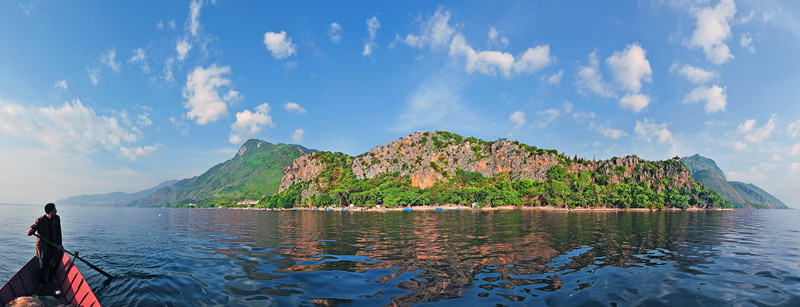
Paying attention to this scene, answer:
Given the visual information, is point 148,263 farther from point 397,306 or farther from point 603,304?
point 603,304

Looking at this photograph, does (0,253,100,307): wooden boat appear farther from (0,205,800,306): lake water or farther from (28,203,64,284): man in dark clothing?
(0,205,800,306): lake water

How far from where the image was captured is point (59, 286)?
13.6 m

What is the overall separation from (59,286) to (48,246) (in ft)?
6.08

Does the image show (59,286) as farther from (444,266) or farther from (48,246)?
(444,266)

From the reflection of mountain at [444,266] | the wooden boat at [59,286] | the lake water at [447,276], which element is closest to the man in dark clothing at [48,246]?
the wooden boat at [59,286]

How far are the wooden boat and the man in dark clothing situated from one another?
22cm

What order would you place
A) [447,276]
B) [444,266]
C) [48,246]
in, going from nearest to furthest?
[48,246]
[447,276]
[444,266]

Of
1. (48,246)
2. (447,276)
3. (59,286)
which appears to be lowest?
(447,276)

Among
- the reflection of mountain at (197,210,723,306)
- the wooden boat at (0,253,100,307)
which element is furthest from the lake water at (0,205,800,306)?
the wooden boat at (0,253,100,307)

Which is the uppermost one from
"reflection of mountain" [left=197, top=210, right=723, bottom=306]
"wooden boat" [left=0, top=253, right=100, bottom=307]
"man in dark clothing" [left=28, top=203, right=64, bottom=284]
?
"man in dark clothing" [left=28, top=203, right=64, bottom=284]

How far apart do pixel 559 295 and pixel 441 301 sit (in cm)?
510

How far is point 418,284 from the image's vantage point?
14.3m

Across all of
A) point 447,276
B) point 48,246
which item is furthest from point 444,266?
point 48,246

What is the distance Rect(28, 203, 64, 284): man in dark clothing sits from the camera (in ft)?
43.8
